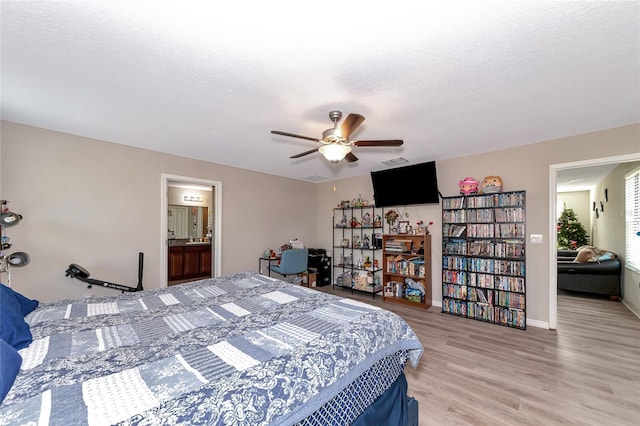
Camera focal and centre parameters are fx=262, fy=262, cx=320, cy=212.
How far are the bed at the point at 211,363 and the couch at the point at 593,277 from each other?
5026 millimetres

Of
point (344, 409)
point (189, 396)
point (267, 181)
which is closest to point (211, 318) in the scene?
point (189, 396)

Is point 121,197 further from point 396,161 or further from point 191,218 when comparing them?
point 396,161

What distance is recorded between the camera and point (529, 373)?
2.44 m

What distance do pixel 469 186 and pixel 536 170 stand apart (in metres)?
0.82

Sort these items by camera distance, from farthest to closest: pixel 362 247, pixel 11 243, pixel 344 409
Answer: pixel 362 247
pixel 11 243
pixel 344 409

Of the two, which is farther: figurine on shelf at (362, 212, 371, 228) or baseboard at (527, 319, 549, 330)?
figurine on shelf at (362, 212, 371, 228)

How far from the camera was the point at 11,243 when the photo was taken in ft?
9.34

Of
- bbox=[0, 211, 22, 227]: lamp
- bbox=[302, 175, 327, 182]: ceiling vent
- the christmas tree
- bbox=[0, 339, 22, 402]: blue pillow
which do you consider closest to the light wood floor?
bbox=[0, 339, 22, 402]: blue pillow

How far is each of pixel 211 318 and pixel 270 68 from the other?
1.80m

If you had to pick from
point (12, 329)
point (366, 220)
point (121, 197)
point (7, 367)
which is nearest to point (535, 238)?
point (366, 220)

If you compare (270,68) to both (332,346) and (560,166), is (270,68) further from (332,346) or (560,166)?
(560,166)

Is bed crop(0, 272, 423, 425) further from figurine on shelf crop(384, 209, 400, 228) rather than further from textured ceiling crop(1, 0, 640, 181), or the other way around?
figurine on shelf crop(384, 209, 400, 228)

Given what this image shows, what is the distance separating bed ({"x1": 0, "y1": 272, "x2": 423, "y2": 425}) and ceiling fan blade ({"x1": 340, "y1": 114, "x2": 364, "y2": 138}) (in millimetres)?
1443

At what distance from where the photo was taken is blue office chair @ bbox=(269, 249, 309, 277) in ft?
15.5
